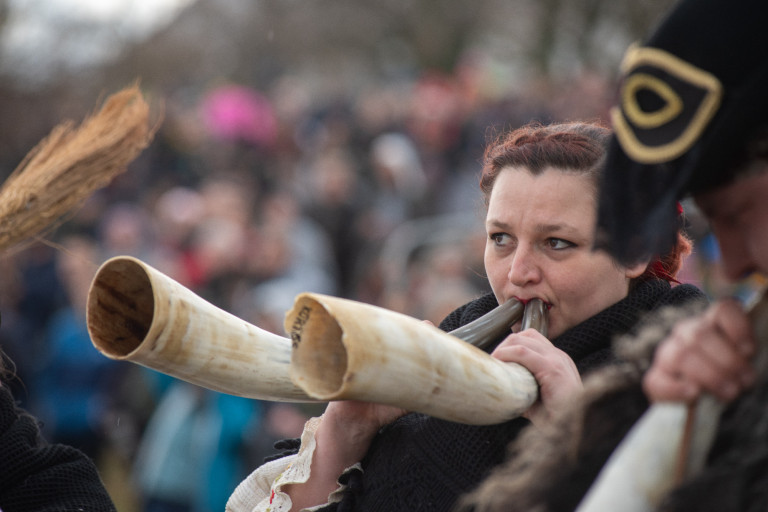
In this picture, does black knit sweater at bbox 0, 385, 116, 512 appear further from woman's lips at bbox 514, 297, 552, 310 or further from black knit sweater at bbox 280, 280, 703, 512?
woman's lips at bbox 514, 297, 552, 310

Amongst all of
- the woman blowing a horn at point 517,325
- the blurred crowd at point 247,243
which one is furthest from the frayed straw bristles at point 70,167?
the blurred crowd at point 247,243

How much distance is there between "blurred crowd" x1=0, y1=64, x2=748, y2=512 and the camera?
5.23 metres

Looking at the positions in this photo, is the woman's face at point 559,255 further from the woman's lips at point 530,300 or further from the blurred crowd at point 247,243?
the blurred crowd at point 247,243

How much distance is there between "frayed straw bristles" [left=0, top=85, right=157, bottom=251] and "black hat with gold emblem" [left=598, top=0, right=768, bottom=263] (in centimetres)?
148

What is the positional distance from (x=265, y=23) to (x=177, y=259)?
14728 mm

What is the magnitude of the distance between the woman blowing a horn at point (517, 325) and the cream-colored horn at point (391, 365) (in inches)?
11.4

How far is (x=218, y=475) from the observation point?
4973 mm

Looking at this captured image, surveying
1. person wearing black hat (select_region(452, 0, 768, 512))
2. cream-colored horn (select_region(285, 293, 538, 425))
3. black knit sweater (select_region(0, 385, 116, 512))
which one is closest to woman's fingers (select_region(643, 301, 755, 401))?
person wearing black hat (select_region(452, 0, 768, 512))

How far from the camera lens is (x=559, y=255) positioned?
210cm

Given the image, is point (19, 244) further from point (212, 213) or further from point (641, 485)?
point (212, 213)

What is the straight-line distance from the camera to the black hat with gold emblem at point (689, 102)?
3.85 feet

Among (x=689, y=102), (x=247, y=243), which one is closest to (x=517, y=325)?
(x=689, y=102)

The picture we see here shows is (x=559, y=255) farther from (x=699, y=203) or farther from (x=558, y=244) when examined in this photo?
(x=699, y=203)

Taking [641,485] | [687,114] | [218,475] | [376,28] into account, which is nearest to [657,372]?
[641,485]
